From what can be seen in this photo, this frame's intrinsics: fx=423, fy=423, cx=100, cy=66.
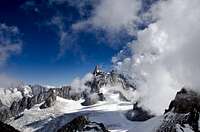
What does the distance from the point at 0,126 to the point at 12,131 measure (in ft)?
8.20

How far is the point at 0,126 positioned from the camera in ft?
261

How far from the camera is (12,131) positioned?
80500mm
